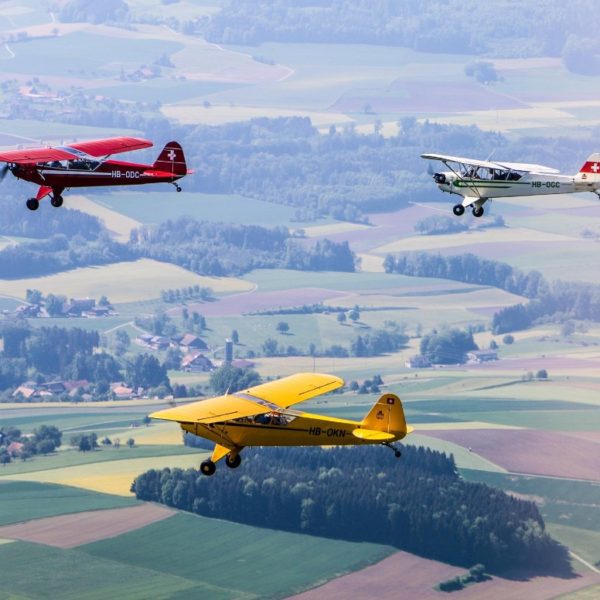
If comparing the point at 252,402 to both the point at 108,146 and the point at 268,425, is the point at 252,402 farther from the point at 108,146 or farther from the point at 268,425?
the point at 108,146

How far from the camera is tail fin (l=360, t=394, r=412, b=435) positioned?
95.4m

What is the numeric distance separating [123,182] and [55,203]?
4.30m

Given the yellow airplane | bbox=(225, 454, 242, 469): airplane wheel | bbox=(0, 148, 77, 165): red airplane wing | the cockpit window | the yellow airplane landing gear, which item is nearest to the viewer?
bbox=(225, 454, 242, 469): airplane wheel

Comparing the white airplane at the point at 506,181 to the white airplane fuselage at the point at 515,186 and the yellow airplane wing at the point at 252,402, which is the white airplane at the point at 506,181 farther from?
the yellow airplane wing at the point at 252,402

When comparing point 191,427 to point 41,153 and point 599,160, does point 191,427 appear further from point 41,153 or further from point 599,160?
point 599,160

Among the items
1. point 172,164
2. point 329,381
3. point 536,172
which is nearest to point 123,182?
point 172,164

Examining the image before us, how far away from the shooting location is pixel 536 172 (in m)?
114

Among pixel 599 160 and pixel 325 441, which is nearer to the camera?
pixel 325 441

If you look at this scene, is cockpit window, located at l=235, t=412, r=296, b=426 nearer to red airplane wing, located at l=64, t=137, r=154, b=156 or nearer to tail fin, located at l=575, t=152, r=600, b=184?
red airplane wing, located at l=64, t=137, r=154, b=156

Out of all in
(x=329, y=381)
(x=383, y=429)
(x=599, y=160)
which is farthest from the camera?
(x=599, y=160)

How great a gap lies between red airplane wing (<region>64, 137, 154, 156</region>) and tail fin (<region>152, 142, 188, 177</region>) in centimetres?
296

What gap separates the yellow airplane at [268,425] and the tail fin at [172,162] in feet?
53.1

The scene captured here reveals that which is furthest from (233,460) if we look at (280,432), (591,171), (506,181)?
(591,171)

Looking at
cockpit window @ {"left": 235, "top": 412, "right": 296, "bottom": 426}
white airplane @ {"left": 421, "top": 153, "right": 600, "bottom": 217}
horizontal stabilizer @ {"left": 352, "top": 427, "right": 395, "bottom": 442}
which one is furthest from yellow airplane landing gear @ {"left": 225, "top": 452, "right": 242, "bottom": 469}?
white airplane @ {"left": 421, "top": 153, "right": 600, "bottom": 217}
